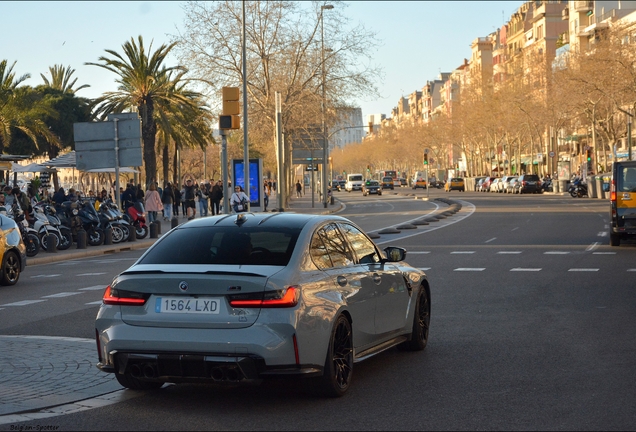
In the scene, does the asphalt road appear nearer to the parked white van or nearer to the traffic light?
the traffic light

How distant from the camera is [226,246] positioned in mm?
7328

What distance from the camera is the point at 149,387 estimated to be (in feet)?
24.6

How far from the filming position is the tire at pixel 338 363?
→ 23.0 ft

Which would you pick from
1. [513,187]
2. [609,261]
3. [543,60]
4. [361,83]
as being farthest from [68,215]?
[543,60]

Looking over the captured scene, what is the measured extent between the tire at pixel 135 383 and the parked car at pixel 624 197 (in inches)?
660

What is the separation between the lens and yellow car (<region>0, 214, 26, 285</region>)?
1680 centimetres

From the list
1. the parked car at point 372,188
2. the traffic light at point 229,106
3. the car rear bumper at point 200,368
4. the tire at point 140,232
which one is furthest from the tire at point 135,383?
the parked car at point 372,188

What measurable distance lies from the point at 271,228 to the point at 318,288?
2.36 ft

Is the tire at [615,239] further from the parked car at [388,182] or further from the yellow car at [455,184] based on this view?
the parked car at [388,182]

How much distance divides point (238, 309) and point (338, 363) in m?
1.02

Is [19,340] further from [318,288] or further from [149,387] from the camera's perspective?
[318,288]

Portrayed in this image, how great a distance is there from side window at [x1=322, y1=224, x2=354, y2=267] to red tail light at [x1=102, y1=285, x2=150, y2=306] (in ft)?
5.15

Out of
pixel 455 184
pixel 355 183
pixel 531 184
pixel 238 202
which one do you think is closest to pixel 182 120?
pixel 238 202

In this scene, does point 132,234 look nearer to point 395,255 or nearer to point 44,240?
point 44,240
